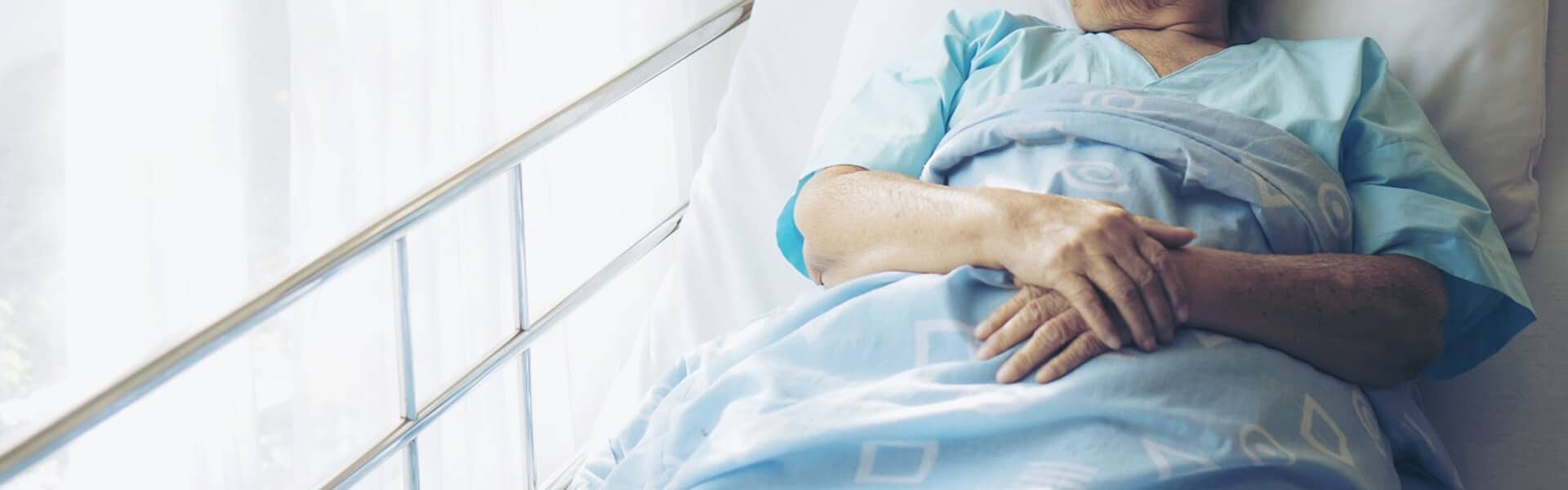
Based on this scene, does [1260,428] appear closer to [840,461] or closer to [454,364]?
[840,461]

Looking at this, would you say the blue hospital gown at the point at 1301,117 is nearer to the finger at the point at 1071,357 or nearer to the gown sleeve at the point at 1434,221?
the gown sleeve at the point at 1434,221

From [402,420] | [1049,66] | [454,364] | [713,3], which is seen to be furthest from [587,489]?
[713,3]

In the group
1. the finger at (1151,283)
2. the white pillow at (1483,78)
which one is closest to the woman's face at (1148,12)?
the white pillow at (1483,78)

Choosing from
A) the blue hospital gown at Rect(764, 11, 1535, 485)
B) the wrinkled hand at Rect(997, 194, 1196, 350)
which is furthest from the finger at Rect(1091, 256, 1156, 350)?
the blue hospital gown at Rect(764, 11, 1535, 485)

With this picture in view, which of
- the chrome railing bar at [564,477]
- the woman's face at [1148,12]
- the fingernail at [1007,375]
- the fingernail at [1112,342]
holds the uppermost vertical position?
the woman's face at [1148,12]

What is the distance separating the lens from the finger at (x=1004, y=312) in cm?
108

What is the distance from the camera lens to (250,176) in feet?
5.45

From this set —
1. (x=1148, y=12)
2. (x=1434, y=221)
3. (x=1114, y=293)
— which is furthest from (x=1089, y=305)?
(x=1148, y=12)

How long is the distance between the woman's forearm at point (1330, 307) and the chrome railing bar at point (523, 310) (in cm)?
72

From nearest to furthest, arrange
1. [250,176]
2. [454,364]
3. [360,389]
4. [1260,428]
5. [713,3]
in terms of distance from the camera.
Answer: [1260,428], [250,176], [360,389], [454,364], [713,3]

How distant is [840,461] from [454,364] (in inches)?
44.0

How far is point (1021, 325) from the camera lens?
42.0 inches

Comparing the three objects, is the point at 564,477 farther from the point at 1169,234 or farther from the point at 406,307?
the point at 1169,234

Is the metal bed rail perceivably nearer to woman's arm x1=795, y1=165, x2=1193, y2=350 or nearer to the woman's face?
woman's arm x1=795, y1=165, x2=1193, y2=350
